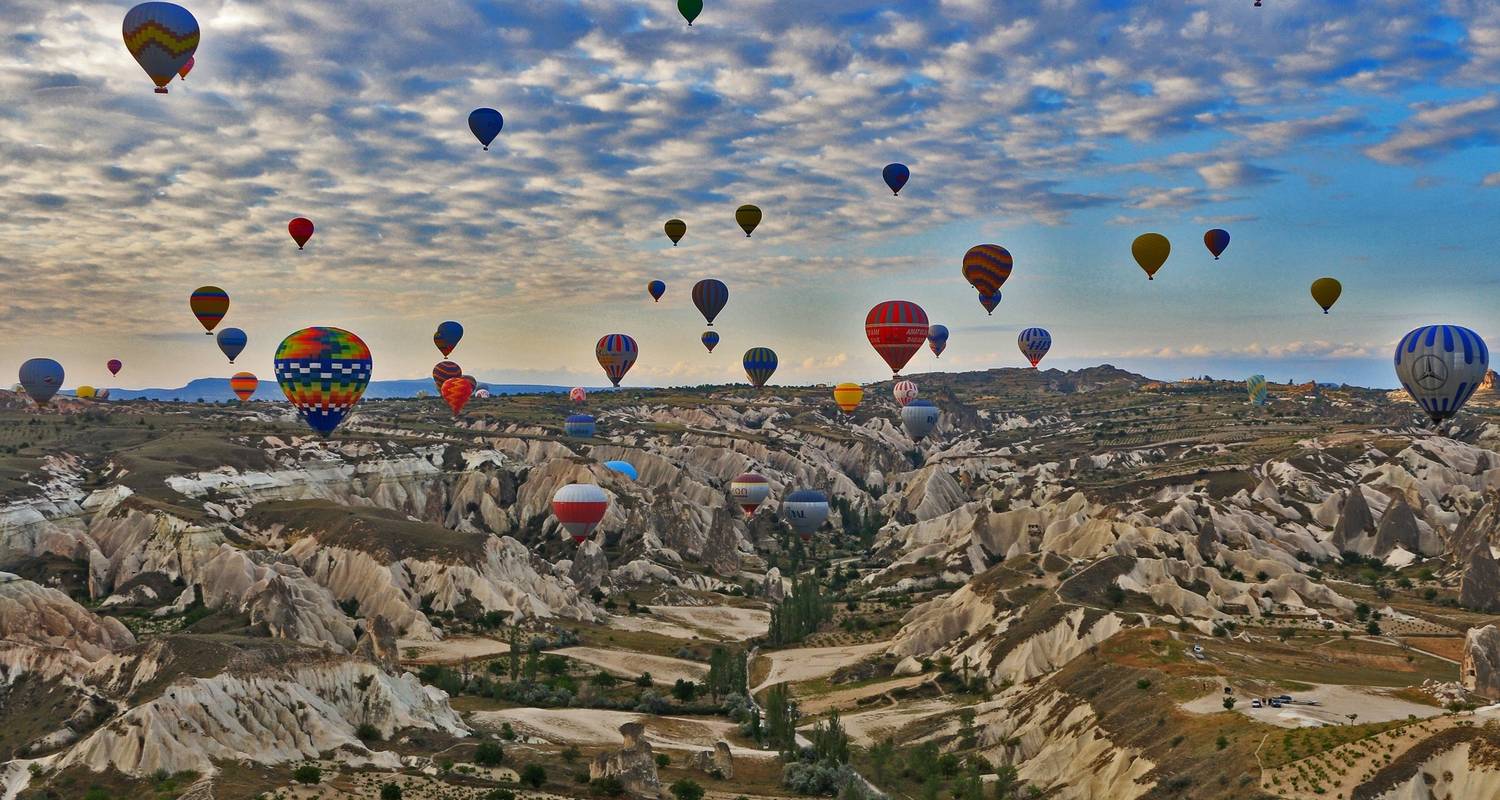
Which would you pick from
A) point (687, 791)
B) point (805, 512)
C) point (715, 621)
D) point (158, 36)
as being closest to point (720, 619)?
point (715, 621)

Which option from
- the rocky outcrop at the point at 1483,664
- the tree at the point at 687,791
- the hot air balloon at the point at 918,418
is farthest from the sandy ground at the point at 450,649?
the hot air balloon at the point at 918,418

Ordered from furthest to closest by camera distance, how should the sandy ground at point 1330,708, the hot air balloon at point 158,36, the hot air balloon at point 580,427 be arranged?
1. the hot air balloon at point 580,427
2. the hot air balloon at point 158,36
3. the sandy ground at point 1330,708

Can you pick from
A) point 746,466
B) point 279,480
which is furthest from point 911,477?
point 279,480

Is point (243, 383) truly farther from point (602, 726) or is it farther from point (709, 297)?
point (602, 726)

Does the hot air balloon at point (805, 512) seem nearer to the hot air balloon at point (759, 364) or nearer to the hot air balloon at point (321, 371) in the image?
the hot air balloon at point (759, 364)

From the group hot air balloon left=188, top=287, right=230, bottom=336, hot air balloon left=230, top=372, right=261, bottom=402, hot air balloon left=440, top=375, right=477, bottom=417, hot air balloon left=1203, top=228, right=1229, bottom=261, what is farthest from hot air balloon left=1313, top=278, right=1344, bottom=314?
hot air balloon left=230, top=372, right=261, bottom=402

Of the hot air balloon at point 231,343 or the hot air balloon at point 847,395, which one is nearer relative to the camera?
the hot air balloon at point 231,343

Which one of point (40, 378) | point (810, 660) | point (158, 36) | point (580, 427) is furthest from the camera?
point (580, 427)
